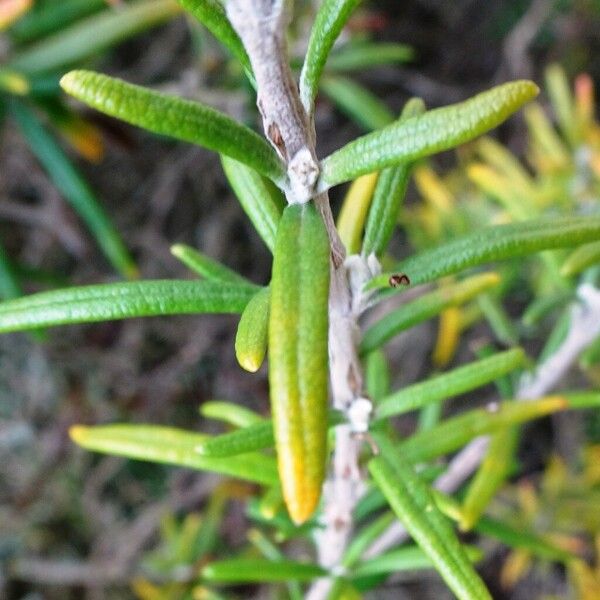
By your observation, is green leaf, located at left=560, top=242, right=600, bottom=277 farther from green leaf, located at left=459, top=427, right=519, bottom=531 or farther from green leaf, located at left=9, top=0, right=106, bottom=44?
green leaf, located at left=9, top=0, right=106, bottom=44

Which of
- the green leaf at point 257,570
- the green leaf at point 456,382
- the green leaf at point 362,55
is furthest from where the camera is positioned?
the green leaf at point 362,55

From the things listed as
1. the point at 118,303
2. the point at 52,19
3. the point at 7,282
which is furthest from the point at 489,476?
the point at 52,19

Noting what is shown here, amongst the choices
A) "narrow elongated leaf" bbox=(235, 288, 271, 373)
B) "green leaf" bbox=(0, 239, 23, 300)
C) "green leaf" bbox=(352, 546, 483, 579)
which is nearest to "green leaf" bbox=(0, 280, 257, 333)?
"narrow elongated leaf" bbox=(235, 288, 271, 373)

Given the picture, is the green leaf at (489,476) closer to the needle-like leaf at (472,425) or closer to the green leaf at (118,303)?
the needle-like leaf at (472,425)

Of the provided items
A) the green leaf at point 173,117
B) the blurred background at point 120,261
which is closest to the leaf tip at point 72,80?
the green leaf at point 173,117

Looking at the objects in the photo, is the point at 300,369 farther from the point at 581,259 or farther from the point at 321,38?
the point at 581,259
